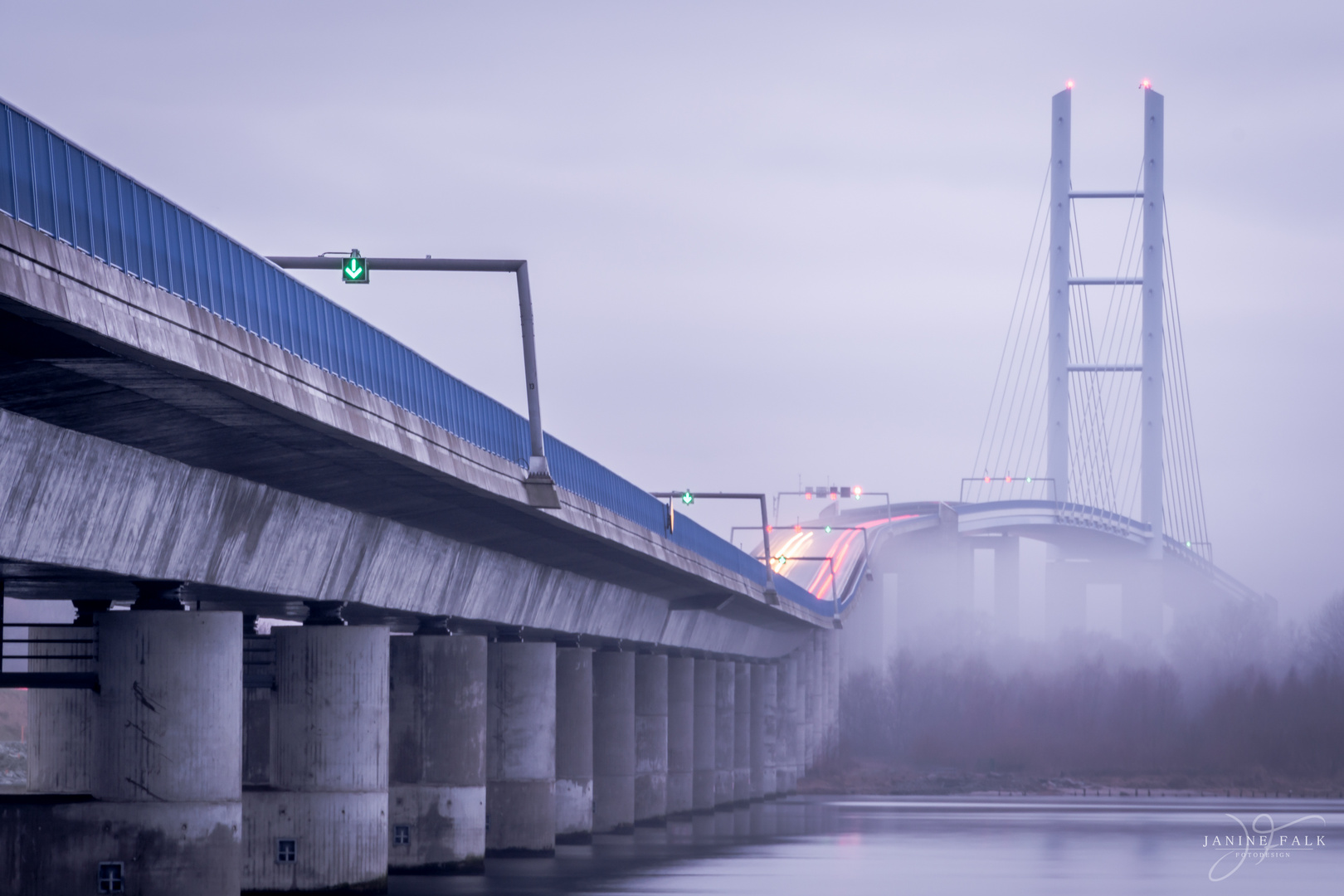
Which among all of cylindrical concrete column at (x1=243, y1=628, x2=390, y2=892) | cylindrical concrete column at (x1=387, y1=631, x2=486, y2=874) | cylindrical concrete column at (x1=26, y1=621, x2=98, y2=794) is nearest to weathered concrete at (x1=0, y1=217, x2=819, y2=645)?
cylindrical concrete column at (x1=243, y1=628, x2=390, y2=892)

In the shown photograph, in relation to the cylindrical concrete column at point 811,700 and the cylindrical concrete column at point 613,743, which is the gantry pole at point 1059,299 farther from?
the cylindrical concrete column at point 613,743

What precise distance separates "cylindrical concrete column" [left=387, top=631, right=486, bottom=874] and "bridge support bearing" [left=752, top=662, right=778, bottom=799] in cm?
6185

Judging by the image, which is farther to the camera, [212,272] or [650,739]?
[650,739]

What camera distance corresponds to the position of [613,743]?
6819 cm

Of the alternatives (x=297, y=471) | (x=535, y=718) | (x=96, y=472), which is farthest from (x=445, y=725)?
(x=96, y=472)

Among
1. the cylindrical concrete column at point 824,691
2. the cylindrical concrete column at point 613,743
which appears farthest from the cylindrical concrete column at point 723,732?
the cylindrical concrete column at point 824,691

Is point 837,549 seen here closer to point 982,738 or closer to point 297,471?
point 982,738

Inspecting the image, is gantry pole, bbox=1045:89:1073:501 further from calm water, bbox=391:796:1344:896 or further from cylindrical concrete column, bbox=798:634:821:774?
calm water, bbox=391:796:1344:896

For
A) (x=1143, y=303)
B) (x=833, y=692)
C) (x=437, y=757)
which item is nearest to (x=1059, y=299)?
(x=1143, y=303)

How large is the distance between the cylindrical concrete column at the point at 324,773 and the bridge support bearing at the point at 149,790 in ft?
22.9

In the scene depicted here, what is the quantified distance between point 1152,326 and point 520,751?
11561 centimetres

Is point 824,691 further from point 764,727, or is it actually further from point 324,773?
point 324,773

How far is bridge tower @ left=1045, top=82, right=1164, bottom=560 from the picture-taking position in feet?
508

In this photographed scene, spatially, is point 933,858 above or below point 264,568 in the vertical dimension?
below
